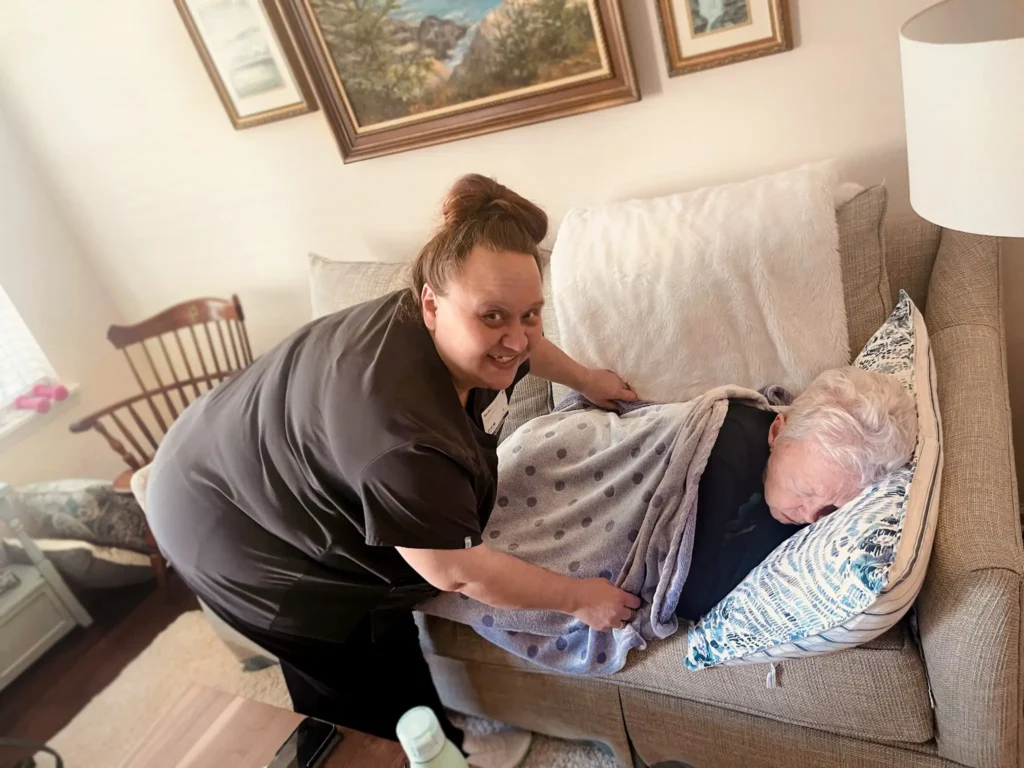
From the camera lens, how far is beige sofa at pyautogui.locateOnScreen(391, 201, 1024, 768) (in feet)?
3.26

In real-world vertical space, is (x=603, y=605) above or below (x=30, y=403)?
below

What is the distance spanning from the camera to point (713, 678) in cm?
122

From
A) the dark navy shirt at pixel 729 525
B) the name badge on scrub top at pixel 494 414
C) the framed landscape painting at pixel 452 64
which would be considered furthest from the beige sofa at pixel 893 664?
the framed landscape painting at pixel 452 64

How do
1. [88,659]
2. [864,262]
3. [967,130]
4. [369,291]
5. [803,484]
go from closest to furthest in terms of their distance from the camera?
[967,130] → [803,484] → [864,262] → [369,291] → [88,659]

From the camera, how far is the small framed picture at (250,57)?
188cm

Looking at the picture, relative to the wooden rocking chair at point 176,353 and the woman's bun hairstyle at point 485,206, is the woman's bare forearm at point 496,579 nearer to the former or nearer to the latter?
the woman's bun hairstyle at point 485,206

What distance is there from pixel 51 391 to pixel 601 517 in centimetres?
198

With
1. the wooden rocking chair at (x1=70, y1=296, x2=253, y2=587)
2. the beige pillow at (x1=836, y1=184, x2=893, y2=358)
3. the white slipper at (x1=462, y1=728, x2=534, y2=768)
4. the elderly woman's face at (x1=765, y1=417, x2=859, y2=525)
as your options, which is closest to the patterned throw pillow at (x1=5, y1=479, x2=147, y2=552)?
the wooden rocking chair at (x1=70, y1=296, x2=253, y2=587)

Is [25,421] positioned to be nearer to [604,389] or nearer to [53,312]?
[53,312]

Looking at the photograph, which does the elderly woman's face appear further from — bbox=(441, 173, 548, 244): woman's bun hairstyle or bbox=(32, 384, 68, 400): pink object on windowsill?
bbox=(32, 384, 68, 400): pink object on windowsill

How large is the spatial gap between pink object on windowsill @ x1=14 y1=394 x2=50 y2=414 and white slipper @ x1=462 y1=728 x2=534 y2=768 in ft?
5.65

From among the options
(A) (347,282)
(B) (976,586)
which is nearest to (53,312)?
(A) (347,282)

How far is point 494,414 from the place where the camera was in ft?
4.39

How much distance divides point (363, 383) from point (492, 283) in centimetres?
24
